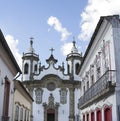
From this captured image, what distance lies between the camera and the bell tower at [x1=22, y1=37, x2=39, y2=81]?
41.2 m

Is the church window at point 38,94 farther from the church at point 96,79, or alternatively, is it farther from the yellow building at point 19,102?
the church at point 96,79

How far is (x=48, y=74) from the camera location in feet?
134

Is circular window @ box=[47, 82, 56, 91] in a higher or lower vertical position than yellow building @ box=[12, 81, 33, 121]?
higher

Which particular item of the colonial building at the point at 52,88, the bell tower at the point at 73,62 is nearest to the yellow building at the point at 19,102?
the colonial building at the point at 52,88

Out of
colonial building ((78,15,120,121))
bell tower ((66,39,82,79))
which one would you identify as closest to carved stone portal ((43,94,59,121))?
bell tower ((66,39,82,79))

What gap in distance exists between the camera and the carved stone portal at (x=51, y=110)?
3912cm

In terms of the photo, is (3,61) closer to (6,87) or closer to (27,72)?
(6,87)

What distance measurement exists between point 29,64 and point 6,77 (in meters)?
30.1

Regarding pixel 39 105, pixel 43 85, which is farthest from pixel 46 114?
pixel 43 85

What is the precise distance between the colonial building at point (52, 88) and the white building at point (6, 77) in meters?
25.3


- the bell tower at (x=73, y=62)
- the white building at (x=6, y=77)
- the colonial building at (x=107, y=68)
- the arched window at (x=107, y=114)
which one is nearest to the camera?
the colonial building at (x=107, y=68)

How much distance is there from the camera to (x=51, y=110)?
39375 millimetres

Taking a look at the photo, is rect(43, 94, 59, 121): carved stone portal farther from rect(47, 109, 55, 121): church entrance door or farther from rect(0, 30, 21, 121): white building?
rect(0, 30, 21, 121): white building

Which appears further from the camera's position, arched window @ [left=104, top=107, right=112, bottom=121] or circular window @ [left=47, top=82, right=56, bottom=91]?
circular window @ [left=47, top=82, right=56, bottom=91]
